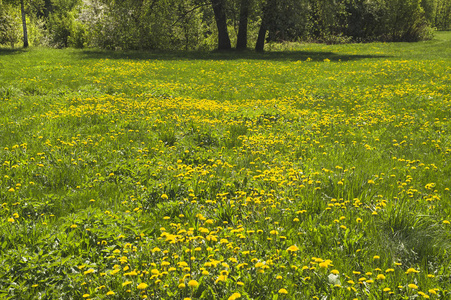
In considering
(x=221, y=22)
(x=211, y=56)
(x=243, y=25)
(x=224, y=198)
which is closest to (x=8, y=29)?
(x=221, y=22)

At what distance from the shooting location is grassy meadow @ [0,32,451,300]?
9.67 ft

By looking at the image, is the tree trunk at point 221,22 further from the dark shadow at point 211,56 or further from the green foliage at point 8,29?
the green foliage at point 8,29

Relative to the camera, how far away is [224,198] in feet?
14.1

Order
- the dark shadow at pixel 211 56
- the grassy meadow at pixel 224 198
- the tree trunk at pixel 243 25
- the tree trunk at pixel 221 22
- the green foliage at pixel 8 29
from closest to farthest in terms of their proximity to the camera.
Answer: the grassy meadow at pixel 224 198 < the dark shadow at pixel 211 56 < the tree trunk at pixel 243 25 < the tree trunk at pixel 221 22 < the green foliage at pixel 8 29

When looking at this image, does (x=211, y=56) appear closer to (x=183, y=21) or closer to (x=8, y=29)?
(x=183, y=21)

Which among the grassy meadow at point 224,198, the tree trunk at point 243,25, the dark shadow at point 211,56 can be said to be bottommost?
the grassy meadow at point 224,198

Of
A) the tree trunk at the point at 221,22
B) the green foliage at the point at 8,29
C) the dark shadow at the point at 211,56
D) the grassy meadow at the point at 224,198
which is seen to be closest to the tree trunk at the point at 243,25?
the tree trunk at the point at 221,22

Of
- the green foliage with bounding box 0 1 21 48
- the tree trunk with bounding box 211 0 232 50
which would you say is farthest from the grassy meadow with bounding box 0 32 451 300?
the green foliage with bounding box 0 1 21 48

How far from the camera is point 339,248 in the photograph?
11.0 ft

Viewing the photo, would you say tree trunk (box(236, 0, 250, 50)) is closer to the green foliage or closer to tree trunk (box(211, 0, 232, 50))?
tree trunk (box(211, 0, 232, 50))

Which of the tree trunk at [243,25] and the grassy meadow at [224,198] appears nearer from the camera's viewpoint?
the grassy meadow at [224,198]

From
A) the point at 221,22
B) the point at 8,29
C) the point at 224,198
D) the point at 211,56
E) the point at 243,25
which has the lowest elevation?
the point at 224,198

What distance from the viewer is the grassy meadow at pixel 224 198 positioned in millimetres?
2947

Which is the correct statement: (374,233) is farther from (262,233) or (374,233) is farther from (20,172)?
(20,172)
